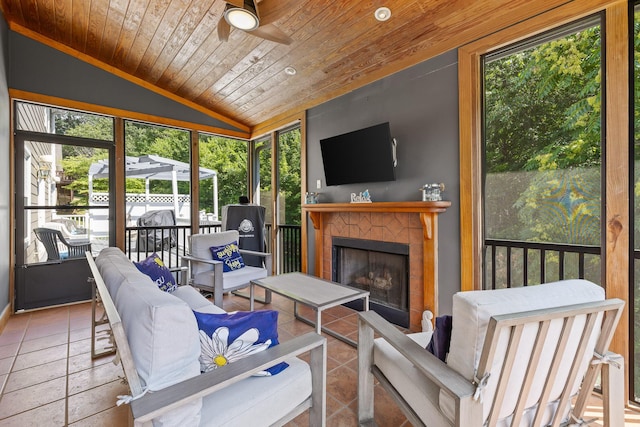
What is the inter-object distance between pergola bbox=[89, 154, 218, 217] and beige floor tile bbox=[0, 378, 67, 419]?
2651 mm

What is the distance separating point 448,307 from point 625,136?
175cm

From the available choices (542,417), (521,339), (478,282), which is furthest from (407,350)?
(478,282)

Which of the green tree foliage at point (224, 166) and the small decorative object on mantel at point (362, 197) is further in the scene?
the green tree foliage at point (224, 166)

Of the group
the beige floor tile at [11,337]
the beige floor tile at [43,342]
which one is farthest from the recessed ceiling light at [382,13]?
the beige floor tile at [11,337]

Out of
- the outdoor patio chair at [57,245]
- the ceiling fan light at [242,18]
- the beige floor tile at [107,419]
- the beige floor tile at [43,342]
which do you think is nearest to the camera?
the beige floor tile at [107,419]

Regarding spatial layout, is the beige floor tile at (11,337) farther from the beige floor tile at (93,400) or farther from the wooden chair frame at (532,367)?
the wooden chair frame at (532,367)

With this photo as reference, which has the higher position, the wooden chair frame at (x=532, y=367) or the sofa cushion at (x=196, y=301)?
the wooden chair frame at (x=532, y=367)

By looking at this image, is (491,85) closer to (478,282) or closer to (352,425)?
A: (478,282)

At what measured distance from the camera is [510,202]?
237 cm

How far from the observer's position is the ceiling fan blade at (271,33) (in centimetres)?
214

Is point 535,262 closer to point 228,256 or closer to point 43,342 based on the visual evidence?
point 228,256

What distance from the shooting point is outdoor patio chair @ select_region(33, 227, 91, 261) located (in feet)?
11.8

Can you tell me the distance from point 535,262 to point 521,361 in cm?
157

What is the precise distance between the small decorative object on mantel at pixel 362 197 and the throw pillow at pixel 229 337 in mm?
2204
